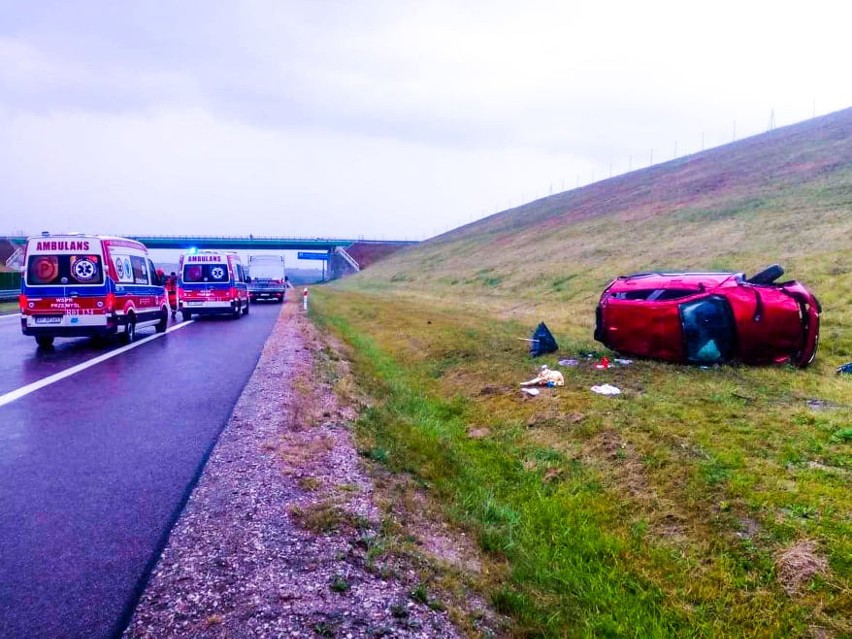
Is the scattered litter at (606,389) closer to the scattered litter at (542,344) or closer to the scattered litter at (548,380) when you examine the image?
the scattered litter at (548,380)

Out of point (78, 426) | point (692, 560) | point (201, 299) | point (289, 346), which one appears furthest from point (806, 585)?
point (201, 299)

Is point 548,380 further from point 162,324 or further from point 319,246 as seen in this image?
point 319,246

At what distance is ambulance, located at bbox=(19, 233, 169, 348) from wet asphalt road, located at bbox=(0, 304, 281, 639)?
1.63 meters

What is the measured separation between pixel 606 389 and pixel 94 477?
7044mm

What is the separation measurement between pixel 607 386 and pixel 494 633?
6.08 m

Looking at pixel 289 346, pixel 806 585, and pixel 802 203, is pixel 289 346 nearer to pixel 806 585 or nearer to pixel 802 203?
pixel 806 585

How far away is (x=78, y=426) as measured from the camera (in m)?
6.41

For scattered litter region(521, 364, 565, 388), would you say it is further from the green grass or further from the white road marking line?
the white road marking line

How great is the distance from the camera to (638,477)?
19.6ft

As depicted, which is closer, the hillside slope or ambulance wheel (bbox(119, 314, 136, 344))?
ambulance wheel (bbox(119, 314, 136, 344))

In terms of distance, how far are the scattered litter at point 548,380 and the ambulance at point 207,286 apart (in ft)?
50.0

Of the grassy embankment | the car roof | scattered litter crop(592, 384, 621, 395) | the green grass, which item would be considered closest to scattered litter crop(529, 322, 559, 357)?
the grassy embankment

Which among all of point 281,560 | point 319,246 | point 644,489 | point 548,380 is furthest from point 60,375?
point 319,246

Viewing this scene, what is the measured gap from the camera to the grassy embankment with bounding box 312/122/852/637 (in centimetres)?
409
